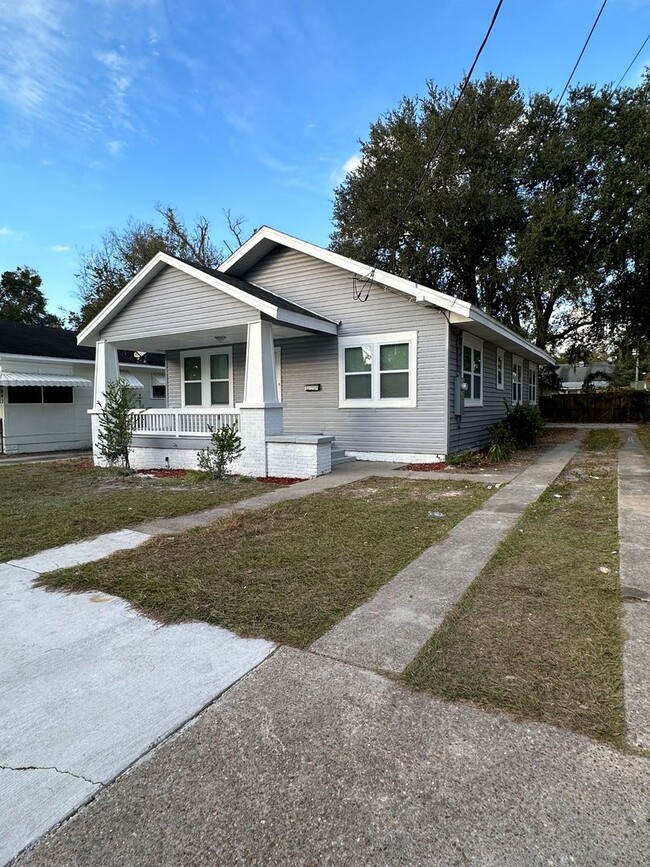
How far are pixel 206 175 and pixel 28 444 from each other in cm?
1088

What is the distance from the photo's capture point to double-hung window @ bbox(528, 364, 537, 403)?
19812 millimetres

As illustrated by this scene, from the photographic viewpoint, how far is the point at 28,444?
50.0ft

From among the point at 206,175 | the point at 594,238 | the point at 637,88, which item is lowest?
the point at 594,238

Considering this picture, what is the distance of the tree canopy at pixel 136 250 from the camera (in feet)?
96.6

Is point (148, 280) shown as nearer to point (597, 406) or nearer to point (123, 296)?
point (123, 296)

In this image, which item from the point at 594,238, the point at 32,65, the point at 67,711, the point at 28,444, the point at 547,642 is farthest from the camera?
the point at 594,238

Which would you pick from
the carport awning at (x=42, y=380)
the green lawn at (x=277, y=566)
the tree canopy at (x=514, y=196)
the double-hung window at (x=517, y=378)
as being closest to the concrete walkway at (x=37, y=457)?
the carport awning at (x=42, y=380)

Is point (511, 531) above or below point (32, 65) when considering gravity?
below

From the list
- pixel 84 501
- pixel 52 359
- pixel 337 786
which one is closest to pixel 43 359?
pixel 52 359

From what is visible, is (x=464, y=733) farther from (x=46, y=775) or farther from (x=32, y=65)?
(x=32, y=65)

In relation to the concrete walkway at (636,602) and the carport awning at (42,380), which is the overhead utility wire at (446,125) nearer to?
the concrete walkway at (636,602)

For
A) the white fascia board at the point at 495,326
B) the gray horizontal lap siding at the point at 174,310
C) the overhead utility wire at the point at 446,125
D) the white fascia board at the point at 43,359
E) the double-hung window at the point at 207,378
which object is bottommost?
the double-hung window at the point at 207,378

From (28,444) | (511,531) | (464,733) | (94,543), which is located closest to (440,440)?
(511,531)

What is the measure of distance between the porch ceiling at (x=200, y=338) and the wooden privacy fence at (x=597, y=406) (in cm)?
1996
